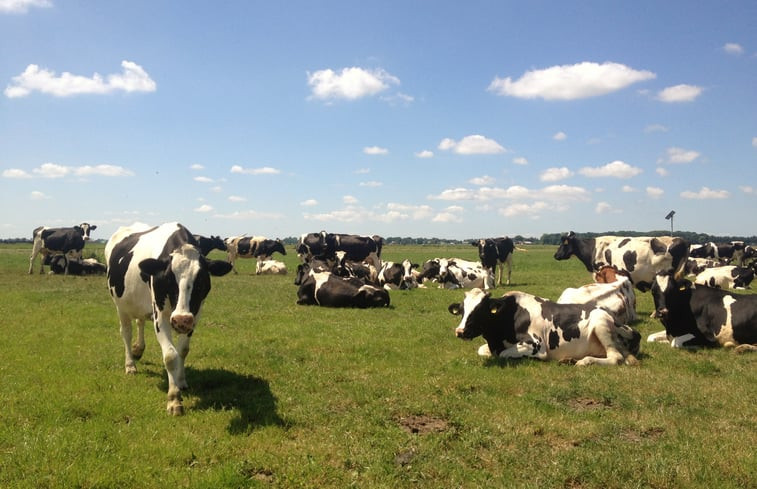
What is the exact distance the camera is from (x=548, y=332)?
1002 centimetres

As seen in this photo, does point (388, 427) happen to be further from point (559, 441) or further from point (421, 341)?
point (421, 341)

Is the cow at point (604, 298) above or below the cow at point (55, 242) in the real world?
below

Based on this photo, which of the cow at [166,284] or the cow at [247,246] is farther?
the cow at [247,246]

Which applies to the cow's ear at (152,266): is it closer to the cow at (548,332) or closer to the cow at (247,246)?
the cow at (548,332)

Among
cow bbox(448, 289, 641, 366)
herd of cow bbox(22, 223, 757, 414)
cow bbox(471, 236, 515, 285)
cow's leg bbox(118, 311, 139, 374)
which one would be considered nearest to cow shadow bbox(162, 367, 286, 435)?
herd of cow bbox(22, 223, 757, 414)

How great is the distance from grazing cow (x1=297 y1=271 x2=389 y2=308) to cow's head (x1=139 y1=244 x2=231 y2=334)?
9.92m

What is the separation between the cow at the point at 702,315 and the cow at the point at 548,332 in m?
1.86

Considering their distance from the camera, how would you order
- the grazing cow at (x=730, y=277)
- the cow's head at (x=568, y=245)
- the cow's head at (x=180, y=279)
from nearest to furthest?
1. the cow's head at (x=180, y=279)
2. the cow's head at (x=568, y=245)
3. the grazing cow at (x=730, y=277)

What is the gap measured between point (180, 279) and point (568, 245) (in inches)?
720

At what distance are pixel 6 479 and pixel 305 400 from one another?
11.2ft

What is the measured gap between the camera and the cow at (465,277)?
24.5 meters

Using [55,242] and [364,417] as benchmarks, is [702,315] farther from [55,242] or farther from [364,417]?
Answer: [55,242]

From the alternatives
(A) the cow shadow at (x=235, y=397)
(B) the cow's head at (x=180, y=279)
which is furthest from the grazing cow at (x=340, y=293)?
(B) the cow's head at (x=180, y=279)

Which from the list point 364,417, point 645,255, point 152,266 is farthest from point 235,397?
point 645,255
